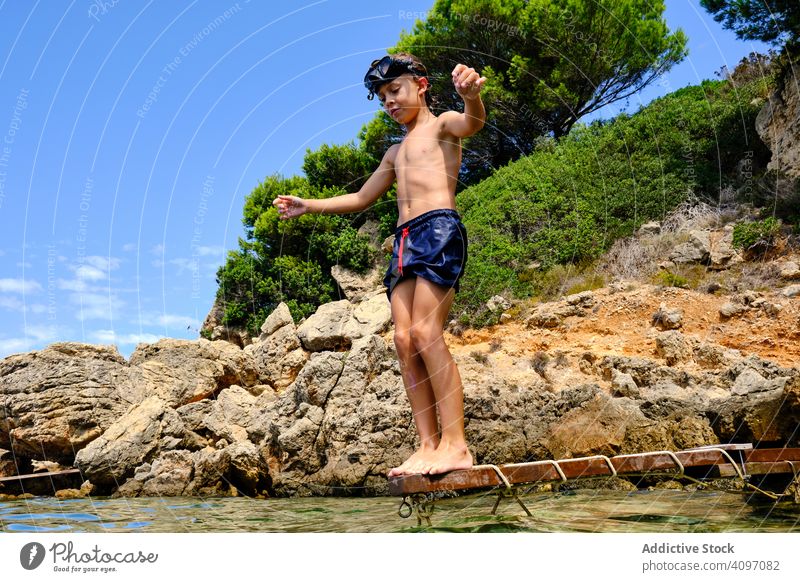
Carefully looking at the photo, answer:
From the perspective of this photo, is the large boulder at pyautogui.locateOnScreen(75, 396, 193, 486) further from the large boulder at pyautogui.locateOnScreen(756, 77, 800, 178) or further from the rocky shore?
the large boulder at pyautogui.locateOnScreen(756, 77, 800, 178)

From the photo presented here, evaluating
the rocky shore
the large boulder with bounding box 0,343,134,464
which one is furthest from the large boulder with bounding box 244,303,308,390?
the large boulder with bounding box 0,343,134,464

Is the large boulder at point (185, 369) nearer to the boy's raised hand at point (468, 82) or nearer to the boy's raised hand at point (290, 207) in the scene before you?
the boy's raised hand at point (290, 207)

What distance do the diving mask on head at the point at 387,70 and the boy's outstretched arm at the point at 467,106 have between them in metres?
0.39

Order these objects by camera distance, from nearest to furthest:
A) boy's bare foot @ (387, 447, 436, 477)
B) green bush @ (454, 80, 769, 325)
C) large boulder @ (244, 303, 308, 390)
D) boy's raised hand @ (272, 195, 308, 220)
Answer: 1. boy's bare foot @ (387, 447, 436, 477)
2. boy's raised hand @ (272, 195, 308, 220)
3. large boulder @ (244, 303, 308, 390)
4. green bush @ (454, 80, 769, 325)

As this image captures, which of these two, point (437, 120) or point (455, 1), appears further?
point (455, 1)

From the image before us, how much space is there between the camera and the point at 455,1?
20.6 meters

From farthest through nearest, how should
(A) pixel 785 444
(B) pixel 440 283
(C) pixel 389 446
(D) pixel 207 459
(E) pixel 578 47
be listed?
(E) pixel 578 47 → (D) pixel 207 459 → (C) pixel 389 446 → (A) pixel 785 444 → (B) pixel 440 283

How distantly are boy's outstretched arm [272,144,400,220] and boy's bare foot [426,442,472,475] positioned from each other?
1.67 meters

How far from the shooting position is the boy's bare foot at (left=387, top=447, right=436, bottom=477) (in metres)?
3.74

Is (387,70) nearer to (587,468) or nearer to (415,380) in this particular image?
(415,380)

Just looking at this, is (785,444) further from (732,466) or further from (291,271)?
(291,271)

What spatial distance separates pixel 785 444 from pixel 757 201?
33.3 feet

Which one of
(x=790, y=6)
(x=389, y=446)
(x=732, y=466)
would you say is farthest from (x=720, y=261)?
(x=732, y=466)

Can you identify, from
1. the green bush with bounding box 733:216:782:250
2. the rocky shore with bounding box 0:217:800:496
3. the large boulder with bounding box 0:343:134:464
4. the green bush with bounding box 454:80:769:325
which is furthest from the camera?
the green bush with bounding box 454:80:769:325
